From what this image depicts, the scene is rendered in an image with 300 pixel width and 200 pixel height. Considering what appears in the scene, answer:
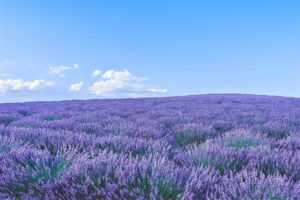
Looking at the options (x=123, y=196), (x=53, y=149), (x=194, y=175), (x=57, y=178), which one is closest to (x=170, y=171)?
(x=194, y=175)

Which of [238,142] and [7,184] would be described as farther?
[238,142]

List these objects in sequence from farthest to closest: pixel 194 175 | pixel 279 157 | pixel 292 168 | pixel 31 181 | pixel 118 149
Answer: pixel 118 149
pixel 279 157
pixel 292 168
pixel 31 181
pixel 194 175

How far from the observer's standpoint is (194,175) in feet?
8.07

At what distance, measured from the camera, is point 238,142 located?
182 inches

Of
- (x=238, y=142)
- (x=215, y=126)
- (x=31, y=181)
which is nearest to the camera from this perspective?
(x=31, y=181)

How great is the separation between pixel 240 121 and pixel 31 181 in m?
6.08

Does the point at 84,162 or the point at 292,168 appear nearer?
the point at 84,162

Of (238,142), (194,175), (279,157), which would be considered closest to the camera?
(194,175)

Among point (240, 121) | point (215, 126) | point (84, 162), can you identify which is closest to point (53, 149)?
point (84, 162)

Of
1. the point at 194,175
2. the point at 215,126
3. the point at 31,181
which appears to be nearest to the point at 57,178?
the point at 31,181

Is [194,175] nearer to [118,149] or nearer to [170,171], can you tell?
[170,171]

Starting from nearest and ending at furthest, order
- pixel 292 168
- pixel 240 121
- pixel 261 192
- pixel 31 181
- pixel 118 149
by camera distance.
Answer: pixel 261 192, pixel 31 181, pixel 292 168, pixel 118 149, pixel 240 121

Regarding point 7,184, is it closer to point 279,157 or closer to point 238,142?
point 279,157

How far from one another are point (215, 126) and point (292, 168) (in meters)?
3.89
